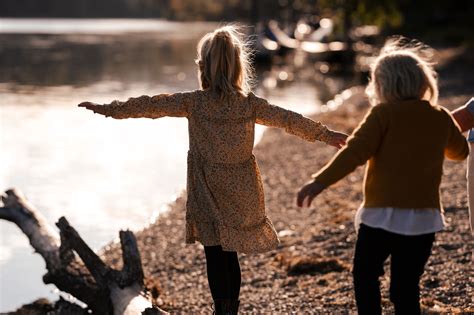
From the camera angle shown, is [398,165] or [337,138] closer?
[398,165]

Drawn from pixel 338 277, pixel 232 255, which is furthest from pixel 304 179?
pixel 232 255

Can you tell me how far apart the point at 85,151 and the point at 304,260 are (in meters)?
10.4

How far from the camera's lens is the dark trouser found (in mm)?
4262

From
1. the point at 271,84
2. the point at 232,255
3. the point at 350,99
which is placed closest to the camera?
the point at 232,255

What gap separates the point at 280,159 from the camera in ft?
50.2

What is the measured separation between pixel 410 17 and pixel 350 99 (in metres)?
35.5

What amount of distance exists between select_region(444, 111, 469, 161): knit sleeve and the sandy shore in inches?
52.9

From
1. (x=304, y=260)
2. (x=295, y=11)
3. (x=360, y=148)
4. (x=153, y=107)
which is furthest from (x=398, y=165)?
(x=295, y=11)

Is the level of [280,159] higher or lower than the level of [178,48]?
lower

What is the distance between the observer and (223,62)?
473 cm

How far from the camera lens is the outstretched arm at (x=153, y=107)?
4.84m

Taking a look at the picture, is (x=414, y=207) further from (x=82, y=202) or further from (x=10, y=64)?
(x=10, y=64)

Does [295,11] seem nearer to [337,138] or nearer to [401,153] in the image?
[337,138]

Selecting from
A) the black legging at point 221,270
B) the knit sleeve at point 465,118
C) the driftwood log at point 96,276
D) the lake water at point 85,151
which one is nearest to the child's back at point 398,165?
the knit sleeve at point 465,118
